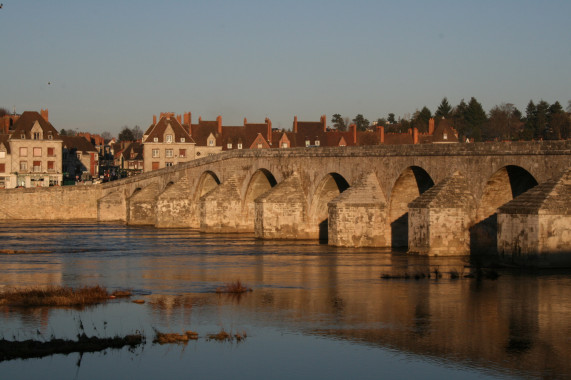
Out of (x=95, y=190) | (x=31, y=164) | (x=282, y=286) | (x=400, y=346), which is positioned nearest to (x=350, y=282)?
(x=282, y=286)

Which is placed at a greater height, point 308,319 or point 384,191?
point 384,191

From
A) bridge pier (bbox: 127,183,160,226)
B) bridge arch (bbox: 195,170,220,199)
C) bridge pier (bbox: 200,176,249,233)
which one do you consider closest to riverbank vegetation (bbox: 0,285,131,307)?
bridge pier (bbox: 200,176,249,233)

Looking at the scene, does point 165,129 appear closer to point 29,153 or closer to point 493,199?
point 29,153

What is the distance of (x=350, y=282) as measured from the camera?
26844 mm

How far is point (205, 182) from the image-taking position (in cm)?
5850

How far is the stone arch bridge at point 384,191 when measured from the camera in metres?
31.5

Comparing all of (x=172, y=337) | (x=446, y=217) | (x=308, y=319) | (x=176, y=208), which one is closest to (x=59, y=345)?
(x=172, y=337)

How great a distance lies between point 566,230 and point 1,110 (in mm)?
144970

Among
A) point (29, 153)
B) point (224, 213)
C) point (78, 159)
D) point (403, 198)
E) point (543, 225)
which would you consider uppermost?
point (78, 159)

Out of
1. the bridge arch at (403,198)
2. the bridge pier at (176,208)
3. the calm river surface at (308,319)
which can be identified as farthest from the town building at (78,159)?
the calm river surface at (308,319)

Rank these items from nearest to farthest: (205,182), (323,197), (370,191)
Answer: (370,191) → (323,197) → (205,182)

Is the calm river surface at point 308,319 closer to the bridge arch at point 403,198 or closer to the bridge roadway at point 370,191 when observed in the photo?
the bridge roadway at point 370,191

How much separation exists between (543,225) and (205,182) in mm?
34674

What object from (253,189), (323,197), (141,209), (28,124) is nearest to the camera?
(323,197)
